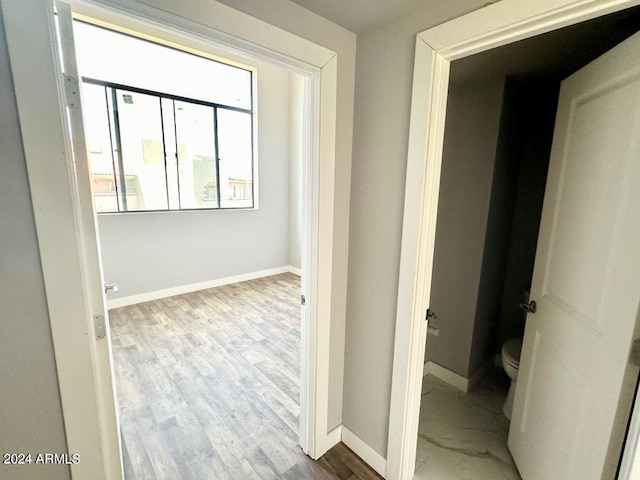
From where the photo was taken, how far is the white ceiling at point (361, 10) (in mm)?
1105

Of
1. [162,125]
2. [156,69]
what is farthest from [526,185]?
[156,69]

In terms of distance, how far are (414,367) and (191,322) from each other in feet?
8.69

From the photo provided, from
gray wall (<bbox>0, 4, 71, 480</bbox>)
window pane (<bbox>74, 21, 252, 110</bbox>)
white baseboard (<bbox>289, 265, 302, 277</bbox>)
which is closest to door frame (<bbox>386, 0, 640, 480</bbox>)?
gray wall (<bbox>0, 4, 71, 480</bbox>)

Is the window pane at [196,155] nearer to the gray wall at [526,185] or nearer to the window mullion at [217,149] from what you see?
the window mullion at [217,149]

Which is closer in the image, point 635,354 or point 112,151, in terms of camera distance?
point 635,354

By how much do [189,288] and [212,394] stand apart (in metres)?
2.30

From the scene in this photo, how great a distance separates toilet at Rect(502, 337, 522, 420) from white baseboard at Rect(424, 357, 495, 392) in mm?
256

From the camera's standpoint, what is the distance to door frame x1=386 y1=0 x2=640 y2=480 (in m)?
→ 0.89

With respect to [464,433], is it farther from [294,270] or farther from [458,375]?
[294,270]

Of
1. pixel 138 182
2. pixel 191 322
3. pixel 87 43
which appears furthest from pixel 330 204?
pixel 87 43

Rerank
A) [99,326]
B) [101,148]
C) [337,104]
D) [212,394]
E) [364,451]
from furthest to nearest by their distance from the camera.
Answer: [101,148] < [212,394] < [364,451] < [337,104] < [99,326]

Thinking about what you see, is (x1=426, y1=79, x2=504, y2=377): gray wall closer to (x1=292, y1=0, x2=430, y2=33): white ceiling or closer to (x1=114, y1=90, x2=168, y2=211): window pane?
(x1=292, y1=0, x2=430, y2=33): white ceiling

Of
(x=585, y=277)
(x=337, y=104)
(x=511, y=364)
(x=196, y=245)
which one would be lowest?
(x=511, y=364)

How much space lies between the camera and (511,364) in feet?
5.78
